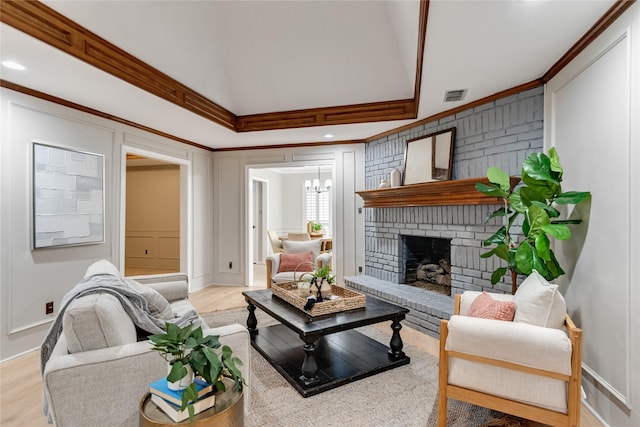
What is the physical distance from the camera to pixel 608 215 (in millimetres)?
1931

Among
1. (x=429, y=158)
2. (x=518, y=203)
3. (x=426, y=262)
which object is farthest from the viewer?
(x=426, y=262)

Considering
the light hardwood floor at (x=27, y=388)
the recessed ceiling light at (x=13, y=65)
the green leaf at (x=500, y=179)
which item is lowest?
the light hardwood floor at (x=27, y=388)

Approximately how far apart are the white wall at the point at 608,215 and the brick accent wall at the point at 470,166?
0.51 m

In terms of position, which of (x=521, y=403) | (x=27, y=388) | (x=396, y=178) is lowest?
(x=27, y=388)

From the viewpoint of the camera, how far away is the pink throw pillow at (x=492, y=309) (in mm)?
1839

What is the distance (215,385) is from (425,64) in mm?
2649

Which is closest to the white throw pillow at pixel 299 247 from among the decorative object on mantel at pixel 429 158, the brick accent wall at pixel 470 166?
the brick accent wall at pixel 470 166

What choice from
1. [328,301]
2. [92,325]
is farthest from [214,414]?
[328,301]

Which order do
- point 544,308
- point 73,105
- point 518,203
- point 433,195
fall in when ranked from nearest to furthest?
point 544,308
point 518,203
point 73,105
point 433,195

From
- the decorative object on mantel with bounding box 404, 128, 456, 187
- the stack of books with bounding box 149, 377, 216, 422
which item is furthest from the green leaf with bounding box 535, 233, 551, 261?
the stack of books with bounding box 149, 377, 216, 422

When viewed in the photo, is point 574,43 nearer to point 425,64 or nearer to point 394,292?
point 425,64

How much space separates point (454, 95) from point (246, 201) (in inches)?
141

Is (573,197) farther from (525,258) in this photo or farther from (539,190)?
(525,258)

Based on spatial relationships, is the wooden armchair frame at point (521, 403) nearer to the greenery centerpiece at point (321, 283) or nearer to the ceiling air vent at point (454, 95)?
the greenery centerpiece at point (321, 283)
